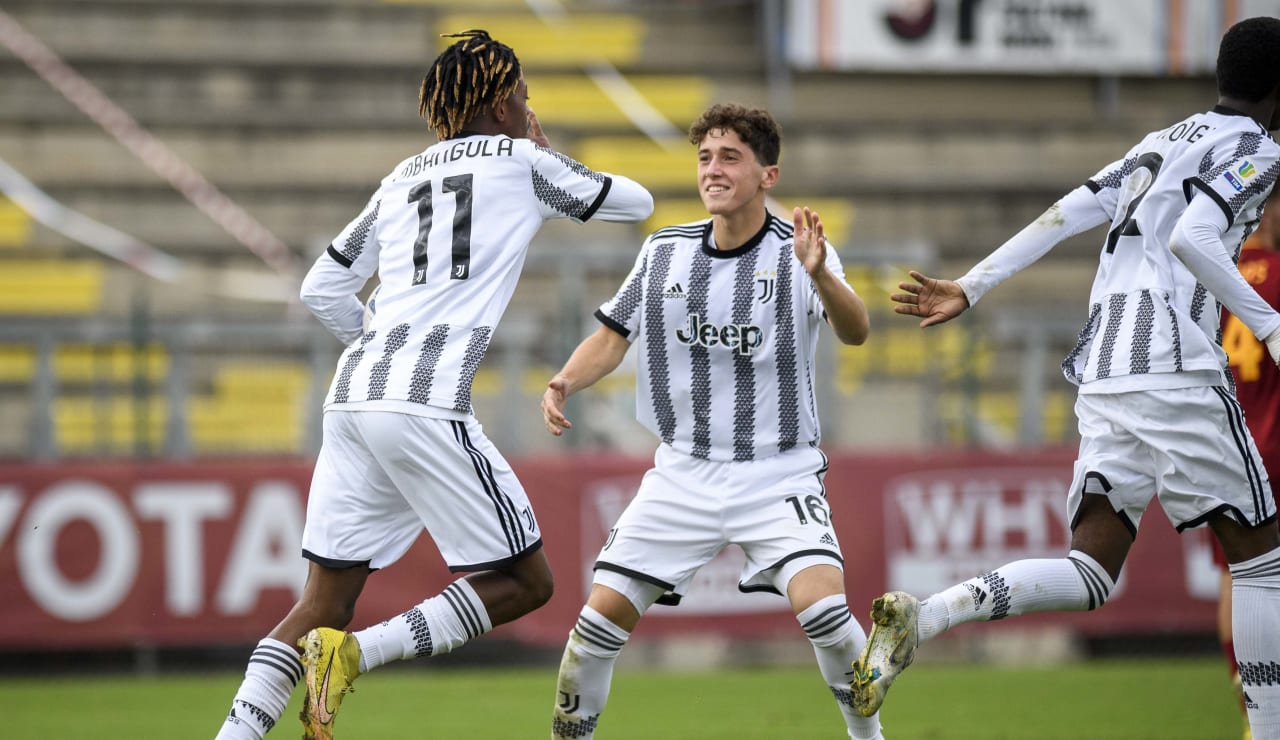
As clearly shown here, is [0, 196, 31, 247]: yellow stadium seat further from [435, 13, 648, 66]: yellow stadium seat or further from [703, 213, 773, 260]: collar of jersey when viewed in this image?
[703, 213, 773, 260]: collar of jersey

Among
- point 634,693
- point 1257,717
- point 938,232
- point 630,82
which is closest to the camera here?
point 1257,717

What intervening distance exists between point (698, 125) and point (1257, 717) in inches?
105

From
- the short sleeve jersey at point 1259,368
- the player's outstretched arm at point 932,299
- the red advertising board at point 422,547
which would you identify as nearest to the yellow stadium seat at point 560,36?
the red advertising board at point 422,547

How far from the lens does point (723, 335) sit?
5457 mm

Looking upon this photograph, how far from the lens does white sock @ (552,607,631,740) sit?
17.1 feet

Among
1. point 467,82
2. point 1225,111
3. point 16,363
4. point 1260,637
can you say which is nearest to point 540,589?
point 467,82

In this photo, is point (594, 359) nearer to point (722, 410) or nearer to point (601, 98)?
point (722, 410)

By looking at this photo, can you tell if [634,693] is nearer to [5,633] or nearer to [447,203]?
[5,633]

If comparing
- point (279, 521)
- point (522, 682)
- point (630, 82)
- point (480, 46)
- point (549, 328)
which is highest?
point (630, 82)

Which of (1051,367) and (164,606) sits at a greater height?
(1051,367)

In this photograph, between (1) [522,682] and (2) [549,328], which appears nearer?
(1) [522,682]

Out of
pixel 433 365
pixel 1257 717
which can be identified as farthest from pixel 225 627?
pixel 1257 717

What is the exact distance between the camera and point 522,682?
32.5 ft

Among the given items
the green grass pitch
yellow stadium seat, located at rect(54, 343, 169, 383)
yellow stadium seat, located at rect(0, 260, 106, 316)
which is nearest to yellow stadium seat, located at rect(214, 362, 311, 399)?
yellow stadium seat, located at rect(54, 343, 169, 383)
